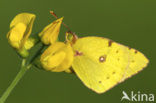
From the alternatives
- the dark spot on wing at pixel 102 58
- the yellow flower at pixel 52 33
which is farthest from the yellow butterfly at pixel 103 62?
the yellow flower at pixel 52 33

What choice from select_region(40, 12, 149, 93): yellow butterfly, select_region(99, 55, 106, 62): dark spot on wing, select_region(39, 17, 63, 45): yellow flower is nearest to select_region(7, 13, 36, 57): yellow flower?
select_region(39, 17, 63, 45): yellow flower

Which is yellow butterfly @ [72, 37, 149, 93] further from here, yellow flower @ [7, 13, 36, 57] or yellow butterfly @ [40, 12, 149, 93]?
yellow flower @ [7, 13, 36, 57]

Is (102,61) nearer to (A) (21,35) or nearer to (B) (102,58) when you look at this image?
(B) (102,58)

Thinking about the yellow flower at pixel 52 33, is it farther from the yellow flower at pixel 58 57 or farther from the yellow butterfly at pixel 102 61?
the yellow butterfly at pixel 102 61

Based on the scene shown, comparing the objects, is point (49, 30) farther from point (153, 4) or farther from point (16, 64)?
point (153, 4)

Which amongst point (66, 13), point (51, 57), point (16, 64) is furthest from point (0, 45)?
point (51, 57)
